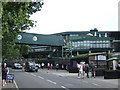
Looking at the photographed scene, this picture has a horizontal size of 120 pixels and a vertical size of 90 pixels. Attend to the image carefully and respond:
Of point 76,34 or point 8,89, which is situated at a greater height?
point 76,34

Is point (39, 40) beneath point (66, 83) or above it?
above

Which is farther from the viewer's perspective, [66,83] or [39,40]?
[39,40]

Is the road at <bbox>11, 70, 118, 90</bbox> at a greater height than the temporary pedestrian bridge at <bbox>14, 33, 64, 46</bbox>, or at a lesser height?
lesser

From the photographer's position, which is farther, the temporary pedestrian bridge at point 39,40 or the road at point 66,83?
the temporary pedestrian bridge at point 39,40

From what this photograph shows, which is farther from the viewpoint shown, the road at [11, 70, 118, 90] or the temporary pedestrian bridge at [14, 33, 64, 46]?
the temporary pedestrian bridge at [14, 33, 64, 46]

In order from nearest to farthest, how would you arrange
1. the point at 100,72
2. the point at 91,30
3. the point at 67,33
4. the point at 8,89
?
the point at 8,89 < the point at 100,72 < the point at 67,33 < the point at 91,30

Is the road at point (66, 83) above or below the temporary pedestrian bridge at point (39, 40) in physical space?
below

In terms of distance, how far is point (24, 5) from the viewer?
1043cm

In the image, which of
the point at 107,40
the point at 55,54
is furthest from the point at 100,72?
the point at 55,54

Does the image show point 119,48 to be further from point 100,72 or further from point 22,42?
point 22,42

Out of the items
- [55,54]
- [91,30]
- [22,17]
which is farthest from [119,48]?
[91,30]

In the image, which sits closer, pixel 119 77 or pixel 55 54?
pixel 119 77

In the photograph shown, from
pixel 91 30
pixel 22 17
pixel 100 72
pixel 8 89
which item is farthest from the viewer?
pixel 91 30

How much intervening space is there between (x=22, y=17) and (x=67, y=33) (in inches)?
3533
